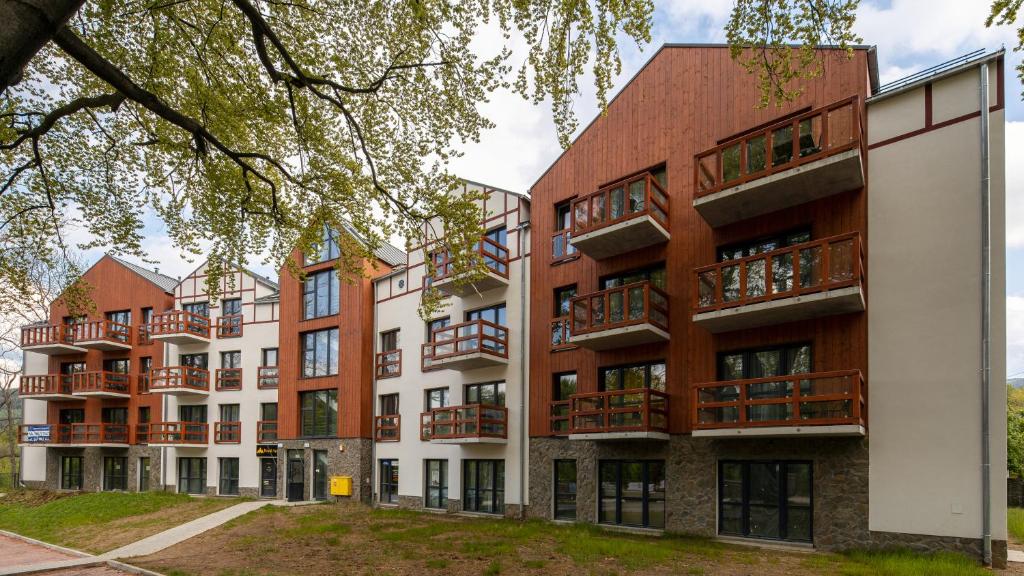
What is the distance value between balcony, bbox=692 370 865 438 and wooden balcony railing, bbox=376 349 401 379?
1263cm

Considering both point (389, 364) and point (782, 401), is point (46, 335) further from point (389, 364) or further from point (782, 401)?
point (782, 401)

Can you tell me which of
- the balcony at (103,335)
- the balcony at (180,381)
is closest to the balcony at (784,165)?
the balcony at (180,381)

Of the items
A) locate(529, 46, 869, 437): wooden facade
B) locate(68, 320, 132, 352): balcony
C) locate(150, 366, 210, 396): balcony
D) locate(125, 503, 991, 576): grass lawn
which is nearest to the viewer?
locate(125, 503, 991, 576): grass lawn

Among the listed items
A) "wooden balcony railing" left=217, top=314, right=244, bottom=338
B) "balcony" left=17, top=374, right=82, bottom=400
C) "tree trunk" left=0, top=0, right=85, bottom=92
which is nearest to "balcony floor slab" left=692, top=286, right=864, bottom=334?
"tree trunk" left=0, top=0, right=85, bottom=92

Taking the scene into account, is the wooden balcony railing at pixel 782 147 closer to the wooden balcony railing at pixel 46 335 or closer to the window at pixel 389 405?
the window at pixel 389 405

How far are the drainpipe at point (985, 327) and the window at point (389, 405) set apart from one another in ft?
57.1

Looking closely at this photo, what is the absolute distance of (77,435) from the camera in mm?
28828

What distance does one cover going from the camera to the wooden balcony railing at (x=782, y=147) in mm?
11273

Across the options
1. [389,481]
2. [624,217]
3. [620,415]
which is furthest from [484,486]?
[624,217]

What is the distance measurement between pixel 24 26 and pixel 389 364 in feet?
62.9

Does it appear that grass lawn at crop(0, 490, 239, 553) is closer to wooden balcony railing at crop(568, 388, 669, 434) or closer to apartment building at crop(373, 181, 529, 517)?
apartment building at crop(373, 181, 529, 517)

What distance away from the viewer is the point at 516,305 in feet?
61.0

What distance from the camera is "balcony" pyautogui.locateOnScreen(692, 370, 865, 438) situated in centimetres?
1084

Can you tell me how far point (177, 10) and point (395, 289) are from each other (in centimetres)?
1395
